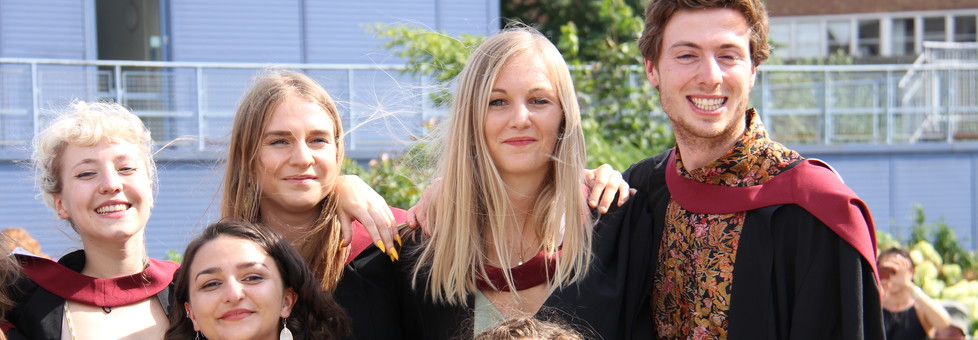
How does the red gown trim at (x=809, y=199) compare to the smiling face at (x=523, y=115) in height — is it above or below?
below

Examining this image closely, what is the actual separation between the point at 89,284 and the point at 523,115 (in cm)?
143

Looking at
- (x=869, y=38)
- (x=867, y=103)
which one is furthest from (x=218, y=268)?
(x=869, y=38)

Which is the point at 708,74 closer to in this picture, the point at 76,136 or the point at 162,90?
the point at 76,136

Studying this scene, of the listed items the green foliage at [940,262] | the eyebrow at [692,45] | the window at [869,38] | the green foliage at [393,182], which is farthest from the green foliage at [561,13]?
the eyebrow at [692,45]

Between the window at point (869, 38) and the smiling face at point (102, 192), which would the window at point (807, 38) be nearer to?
the window at point (869, 38)

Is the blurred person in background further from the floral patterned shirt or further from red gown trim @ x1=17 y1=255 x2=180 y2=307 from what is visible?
red gown trim @ x1=17 y1=255 x2=180 y2=307

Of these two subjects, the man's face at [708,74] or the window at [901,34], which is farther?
the window at [901,34]

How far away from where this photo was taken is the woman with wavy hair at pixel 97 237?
309 centimetres

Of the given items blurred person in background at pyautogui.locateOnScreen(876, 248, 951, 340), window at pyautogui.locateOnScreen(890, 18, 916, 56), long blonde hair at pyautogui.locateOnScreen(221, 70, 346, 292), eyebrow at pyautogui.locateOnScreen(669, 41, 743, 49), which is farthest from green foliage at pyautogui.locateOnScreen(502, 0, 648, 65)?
eyebrow at pyautogui.locateOnScreen(669, 41, 743, 49)

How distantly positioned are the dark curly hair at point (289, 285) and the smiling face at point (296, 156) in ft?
0.65

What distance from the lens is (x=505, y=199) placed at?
3236 mm

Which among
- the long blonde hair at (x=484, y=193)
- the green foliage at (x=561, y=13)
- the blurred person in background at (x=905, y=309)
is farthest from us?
the green foliage at (x=561, y=13)

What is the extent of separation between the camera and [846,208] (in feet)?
8.89

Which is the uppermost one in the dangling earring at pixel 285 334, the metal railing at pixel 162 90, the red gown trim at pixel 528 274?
the metal railing at pixel 162 90
